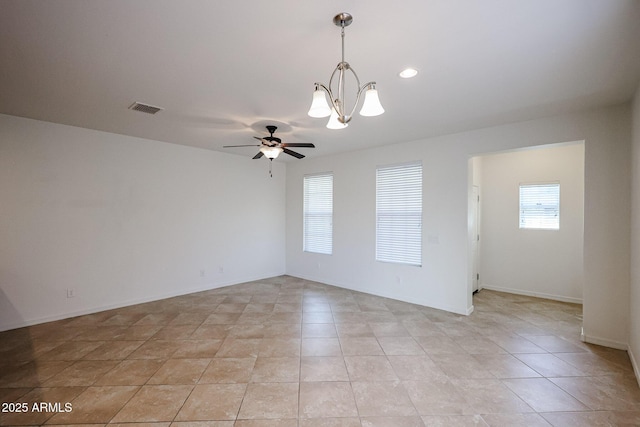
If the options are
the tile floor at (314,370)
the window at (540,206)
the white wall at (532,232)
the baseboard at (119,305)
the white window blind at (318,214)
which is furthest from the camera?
the white window blind at (318,214)

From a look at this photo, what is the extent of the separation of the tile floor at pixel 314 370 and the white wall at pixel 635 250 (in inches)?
9.0

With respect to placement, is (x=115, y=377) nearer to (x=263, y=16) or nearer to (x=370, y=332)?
(x=370, y=332)

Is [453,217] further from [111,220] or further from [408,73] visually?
[111,220]

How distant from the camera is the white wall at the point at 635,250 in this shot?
8.71 ft

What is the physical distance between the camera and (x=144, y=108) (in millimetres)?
3383

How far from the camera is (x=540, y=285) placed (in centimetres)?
516

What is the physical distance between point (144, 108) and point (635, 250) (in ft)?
18.4

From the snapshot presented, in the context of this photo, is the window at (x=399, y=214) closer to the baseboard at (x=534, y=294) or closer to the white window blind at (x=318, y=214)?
the white window blind at (x=318, y=214)

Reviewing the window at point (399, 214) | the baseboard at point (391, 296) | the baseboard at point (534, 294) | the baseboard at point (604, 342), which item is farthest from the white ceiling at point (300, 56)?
the baseboard at point (534, 294)

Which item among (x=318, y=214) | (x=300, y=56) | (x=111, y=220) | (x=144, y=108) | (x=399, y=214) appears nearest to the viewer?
(x=300, y=56)

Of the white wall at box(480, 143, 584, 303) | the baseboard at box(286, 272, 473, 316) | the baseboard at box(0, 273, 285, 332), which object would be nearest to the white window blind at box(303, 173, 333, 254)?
the baseboard at box(286, 272, 473, 316)

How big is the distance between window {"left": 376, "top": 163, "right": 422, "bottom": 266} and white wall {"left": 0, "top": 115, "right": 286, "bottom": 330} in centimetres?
289

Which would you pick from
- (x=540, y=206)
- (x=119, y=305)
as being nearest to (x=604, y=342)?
(x=540, y=206)

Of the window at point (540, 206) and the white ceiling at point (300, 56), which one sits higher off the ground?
the white ceiling at point (300, 56)
